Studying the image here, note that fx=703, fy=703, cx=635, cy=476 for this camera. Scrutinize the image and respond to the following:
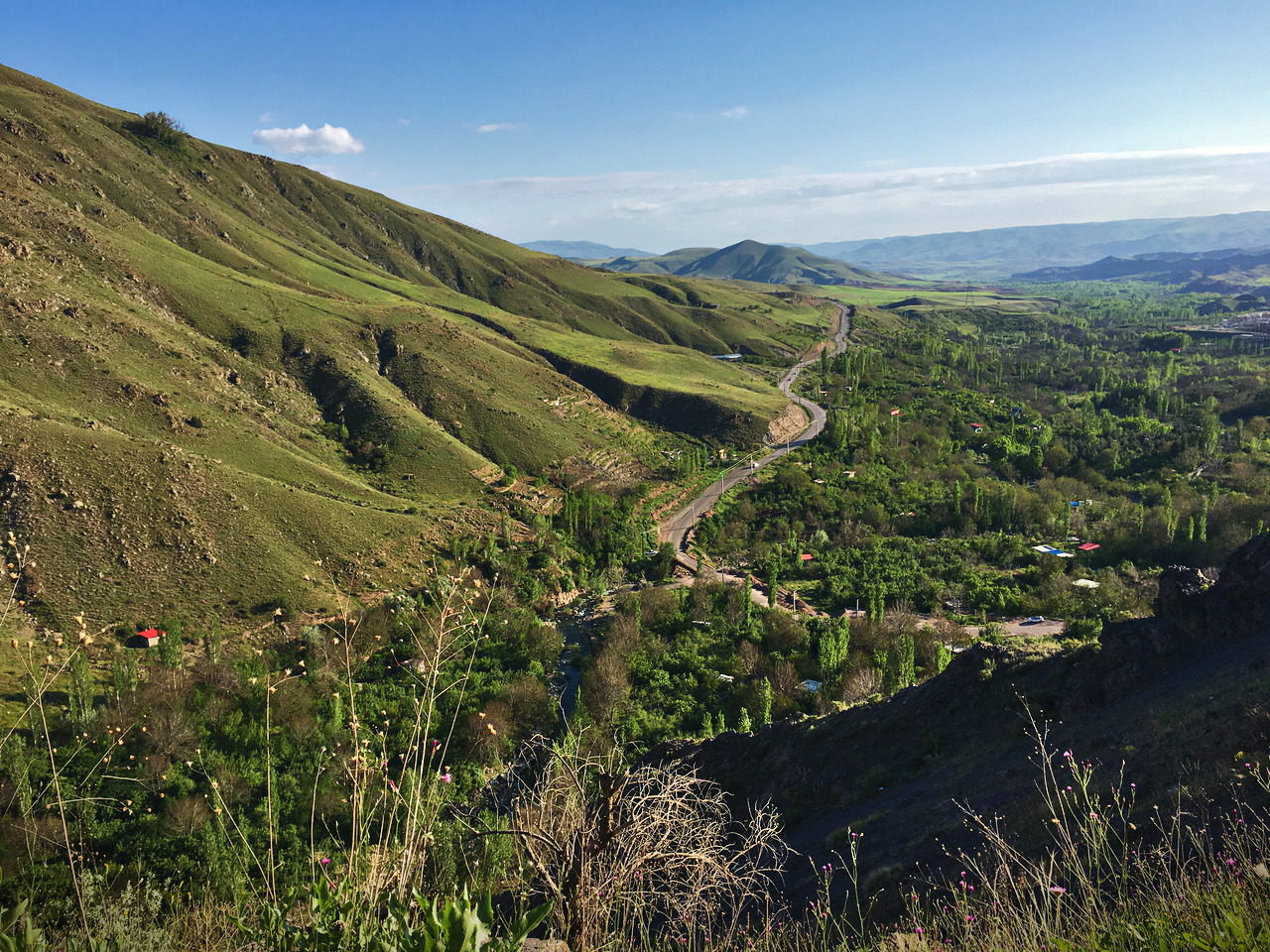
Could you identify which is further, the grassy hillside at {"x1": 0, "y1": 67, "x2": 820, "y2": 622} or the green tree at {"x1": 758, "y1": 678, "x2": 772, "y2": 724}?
the grassy hillside at {"x1": 0, "y1": 67, "x2": 820, "y2": 622}

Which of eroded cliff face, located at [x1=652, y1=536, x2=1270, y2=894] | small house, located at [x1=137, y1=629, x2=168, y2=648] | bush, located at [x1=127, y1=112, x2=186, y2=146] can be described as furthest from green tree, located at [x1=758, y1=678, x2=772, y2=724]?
bush, located at [x1=127, y1=112, x2=186, y2=146]

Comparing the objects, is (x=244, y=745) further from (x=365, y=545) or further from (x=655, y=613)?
(x=655, y=613)

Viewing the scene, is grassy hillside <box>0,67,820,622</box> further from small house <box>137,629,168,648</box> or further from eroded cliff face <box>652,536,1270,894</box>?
eroded cliff face <box>652,536,1270,894</box>

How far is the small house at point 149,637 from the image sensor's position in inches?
1480

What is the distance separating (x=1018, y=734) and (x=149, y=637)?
4103 cm

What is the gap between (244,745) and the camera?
32031mm

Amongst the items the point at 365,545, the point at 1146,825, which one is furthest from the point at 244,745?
the point at 1146,825

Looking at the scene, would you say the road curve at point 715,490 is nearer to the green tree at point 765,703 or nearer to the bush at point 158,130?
the green tree at point 765,703

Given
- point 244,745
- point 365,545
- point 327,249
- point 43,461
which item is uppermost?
point 327,249

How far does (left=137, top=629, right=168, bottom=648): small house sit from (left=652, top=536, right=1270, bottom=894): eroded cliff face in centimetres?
3045

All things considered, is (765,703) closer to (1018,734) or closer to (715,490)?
(1018,734)

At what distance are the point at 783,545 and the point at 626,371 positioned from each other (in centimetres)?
4946

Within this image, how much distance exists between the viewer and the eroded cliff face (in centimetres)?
1464

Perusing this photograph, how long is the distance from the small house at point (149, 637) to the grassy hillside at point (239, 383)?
1.75 meters
